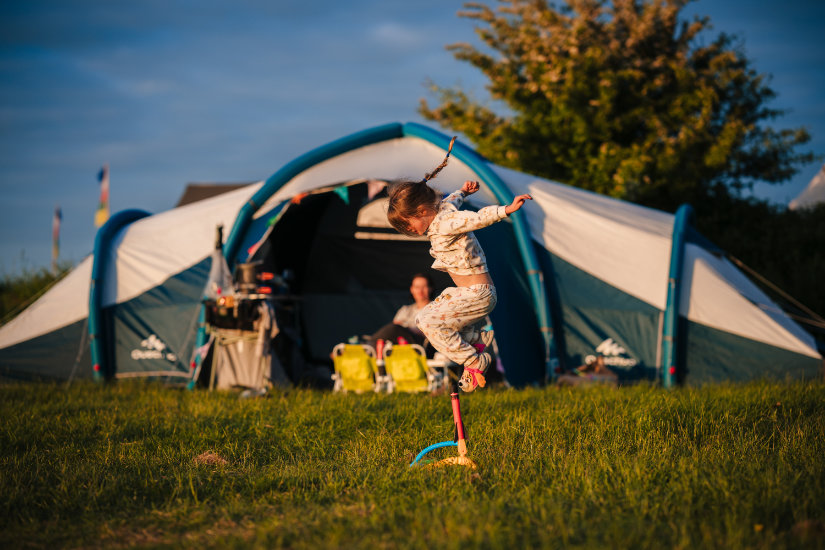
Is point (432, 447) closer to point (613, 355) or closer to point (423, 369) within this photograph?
point (423, 369)

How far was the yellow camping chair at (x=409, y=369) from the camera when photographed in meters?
7.00

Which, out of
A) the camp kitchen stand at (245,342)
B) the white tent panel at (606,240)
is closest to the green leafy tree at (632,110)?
the white tent panel at (606,240)

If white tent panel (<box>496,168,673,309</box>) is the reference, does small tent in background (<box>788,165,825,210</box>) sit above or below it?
above

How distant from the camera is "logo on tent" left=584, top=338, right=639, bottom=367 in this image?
7.45 meters

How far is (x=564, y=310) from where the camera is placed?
7617mm

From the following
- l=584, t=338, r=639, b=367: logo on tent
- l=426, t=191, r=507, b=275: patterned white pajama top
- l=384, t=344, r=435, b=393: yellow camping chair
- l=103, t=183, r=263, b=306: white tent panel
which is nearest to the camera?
l=426, t=191, r=507, b=275: patterned white pajama top

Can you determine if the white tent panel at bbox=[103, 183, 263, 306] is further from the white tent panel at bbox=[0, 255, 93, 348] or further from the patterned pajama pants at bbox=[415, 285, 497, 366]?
the patterned pajama pants at bbox=[415, 285, 497, 366]

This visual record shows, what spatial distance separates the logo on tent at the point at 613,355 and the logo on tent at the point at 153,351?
15.3 feet

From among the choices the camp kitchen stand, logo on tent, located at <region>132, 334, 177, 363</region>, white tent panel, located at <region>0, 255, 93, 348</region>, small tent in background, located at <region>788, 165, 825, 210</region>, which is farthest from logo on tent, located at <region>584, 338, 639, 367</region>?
small tent in background, located at <region>788, 165, 825, 210</region>

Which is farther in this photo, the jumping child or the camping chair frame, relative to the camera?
the camping chair frame

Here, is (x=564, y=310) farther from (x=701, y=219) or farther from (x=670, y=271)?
(x=701, y=219)

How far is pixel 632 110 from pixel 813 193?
504cm

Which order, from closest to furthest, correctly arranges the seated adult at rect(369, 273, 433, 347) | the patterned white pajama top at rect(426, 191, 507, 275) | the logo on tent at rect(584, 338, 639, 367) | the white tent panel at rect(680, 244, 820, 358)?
the patterned white pajama top at rect(426, 191, 507, 275), the white tent panel at rect(680, 244, 820, 358), the logo on tent at rect(584, 338, 639, 367), the seated adult at rect(369, 273, 433, 347)

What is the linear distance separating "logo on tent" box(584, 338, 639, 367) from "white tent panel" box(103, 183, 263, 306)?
13.8 ft
